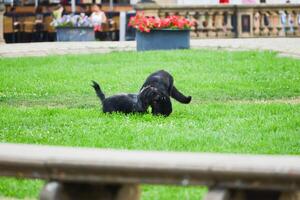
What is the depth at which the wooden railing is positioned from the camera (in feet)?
114

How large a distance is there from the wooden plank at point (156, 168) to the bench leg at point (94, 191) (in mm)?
84

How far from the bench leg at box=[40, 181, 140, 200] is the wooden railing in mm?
28233

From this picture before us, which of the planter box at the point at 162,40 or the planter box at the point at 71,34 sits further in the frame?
the planter box at the point at 71,34

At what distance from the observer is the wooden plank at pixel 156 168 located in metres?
5.31

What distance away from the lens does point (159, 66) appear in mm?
20875

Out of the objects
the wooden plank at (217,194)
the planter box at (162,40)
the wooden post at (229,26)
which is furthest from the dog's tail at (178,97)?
the wooden post at (229,26)

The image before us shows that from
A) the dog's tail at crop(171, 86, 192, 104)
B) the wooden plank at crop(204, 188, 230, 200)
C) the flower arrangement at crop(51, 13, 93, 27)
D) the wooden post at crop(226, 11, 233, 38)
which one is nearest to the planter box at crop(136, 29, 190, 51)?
the wooden post at crop(226, 11, 233, 38)

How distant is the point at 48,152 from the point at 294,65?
15024 mm

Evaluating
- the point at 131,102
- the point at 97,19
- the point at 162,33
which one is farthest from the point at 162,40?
the point at 131,102

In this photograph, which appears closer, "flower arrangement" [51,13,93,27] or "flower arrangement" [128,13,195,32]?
"flower arrangement" [128,13,195,32]

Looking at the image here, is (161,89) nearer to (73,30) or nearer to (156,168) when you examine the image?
(156,168)

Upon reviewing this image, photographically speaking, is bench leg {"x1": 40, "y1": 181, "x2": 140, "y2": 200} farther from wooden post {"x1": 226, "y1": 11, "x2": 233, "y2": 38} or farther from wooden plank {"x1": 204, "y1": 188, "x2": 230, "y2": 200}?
wooden post {"x1": 226, "y1": 11, "x2": 233, "y2": 38}

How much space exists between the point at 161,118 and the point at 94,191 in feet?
19.3

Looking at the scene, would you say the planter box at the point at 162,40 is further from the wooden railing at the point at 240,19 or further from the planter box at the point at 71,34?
the planter box at the point at 71,34
